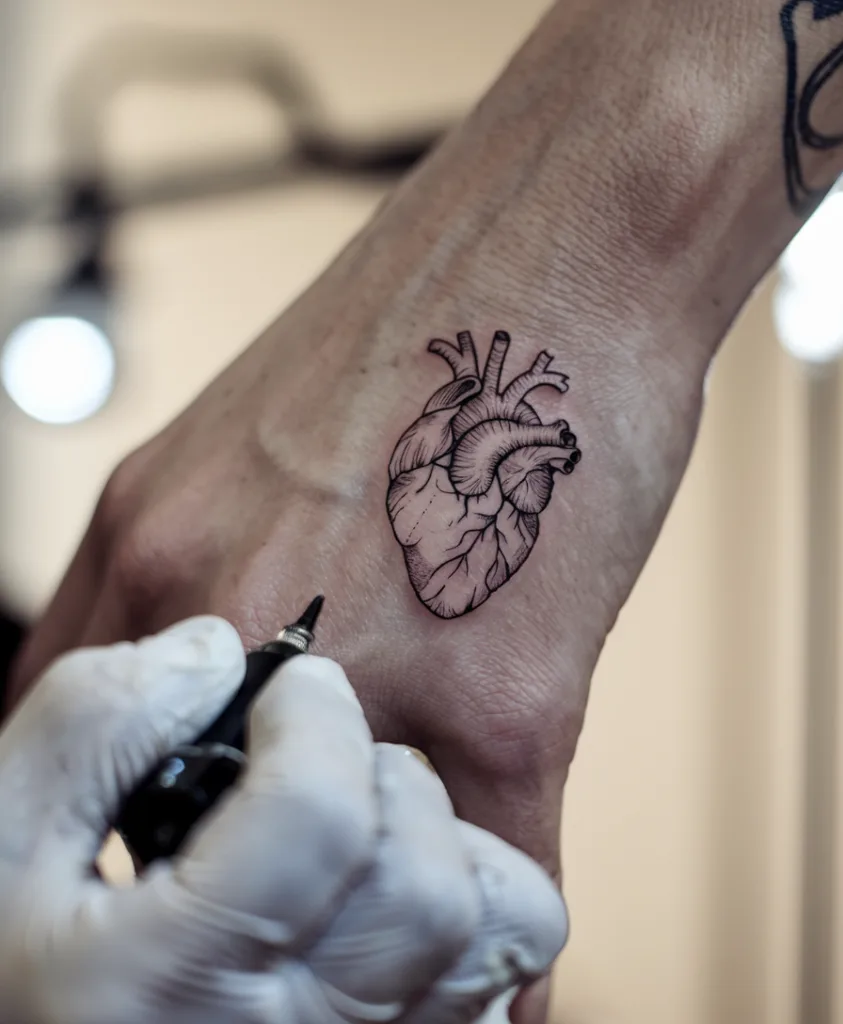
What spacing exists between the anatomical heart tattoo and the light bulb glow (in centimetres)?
154

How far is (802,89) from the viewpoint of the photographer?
2.45ft

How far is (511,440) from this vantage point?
29.5 inches

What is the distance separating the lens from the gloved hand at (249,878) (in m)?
0.50

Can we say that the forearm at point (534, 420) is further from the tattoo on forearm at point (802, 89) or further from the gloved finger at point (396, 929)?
the gloved finger at point (396, 929)

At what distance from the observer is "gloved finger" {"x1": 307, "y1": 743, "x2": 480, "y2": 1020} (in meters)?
0.53

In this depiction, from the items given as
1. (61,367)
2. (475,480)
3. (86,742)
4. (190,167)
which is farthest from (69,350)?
(86,742)

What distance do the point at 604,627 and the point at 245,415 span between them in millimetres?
377

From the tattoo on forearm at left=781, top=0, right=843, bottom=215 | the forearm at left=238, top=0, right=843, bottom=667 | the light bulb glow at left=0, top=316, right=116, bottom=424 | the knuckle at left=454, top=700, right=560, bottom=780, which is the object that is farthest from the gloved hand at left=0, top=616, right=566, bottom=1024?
the light bulb glow at left=0, top=316, right=116, bottom=424

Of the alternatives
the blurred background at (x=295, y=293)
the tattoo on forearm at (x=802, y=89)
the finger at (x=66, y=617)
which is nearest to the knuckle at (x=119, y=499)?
the finger at (x=66, y=617)

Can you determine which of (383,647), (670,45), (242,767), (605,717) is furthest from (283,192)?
(242,767)

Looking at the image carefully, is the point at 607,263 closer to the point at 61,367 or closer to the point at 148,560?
the point at 148,560

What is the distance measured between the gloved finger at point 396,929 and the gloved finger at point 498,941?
1.4 inches

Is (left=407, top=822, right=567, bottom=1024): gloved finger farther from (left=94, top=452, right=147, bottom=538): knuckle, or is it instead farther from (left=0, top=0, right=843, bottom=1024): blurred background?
(left=0, top=0, right=843, bottom=1024): blurred background

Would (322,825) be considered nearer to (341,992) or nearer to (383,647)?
(341,992)
